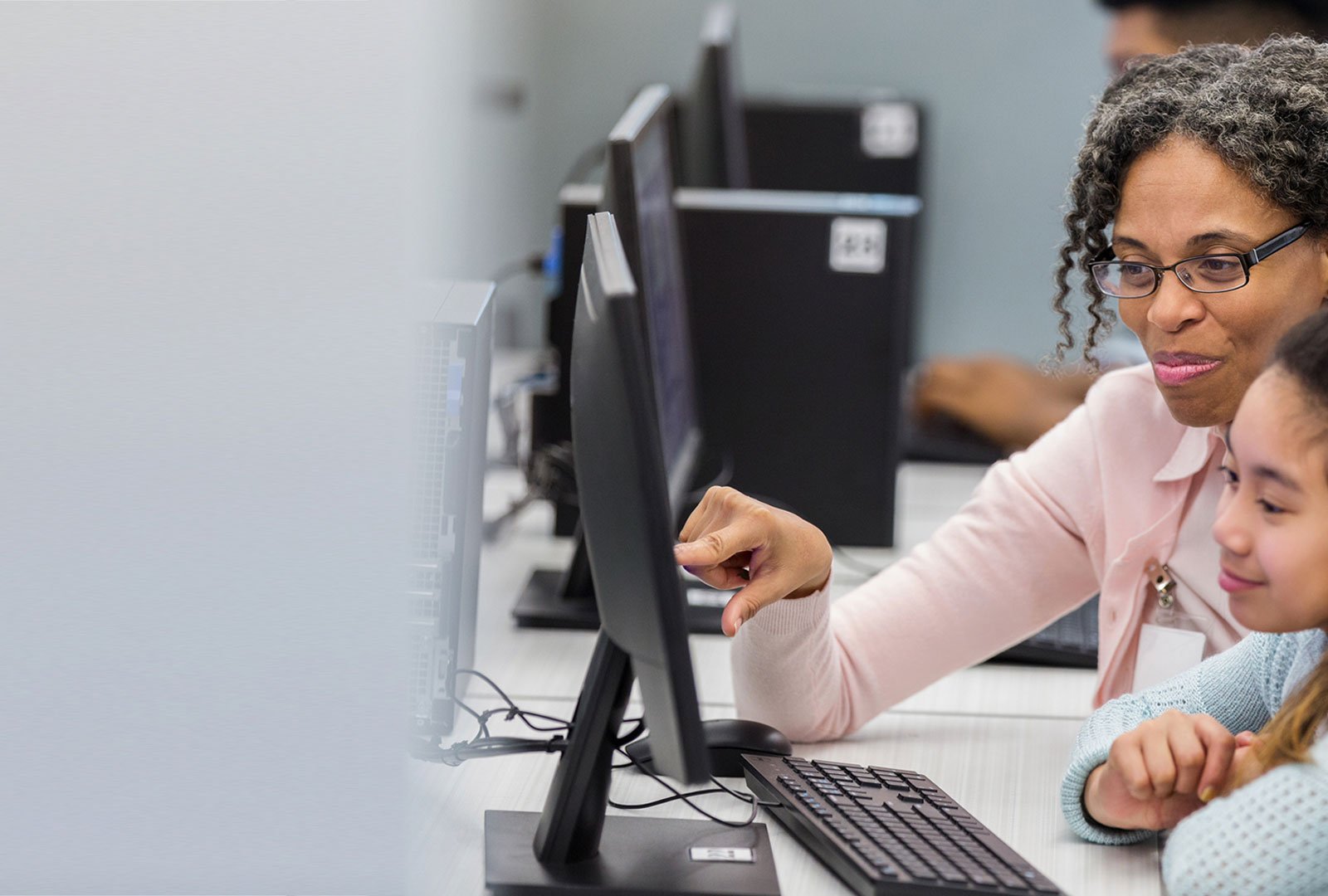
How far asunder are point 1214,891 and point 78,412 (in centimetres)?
65

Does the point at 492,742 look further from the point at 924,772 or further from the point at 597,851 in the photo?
the point at 924,772

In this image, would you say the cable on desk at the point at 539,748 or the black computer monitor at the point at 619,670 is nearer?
the black computer monitor at the point at 619,670

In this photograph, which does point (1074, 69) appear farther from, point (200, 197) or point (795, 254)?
point (200, 197)

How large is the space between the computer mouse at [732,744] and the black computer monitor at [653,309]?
28 centimetres

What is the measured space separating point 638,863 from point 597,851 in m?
0.03

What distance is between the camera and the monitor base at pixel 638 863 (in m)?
0.89

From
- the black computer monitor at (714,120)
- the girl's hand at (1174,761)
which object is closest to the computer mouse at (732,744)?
the girl's hand at (1174,761)

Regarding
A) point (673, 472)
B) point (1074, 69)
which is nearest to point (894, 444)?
point (673, 472)

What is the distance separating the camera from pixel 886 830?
0.96 m

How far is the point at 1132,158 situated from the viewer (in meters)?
1.12

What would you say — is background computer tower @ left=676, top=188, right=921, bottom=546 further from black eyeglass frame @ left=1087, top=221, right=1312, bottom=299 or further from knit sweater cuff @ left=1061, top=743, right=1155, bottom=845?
knit sweater cuff @ left=1061, top=743, right=1155, bottom=845

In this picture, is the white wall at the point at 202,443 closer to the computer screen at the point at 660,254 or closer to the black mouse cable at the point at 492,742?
the black mouse cable at the point at 492,742

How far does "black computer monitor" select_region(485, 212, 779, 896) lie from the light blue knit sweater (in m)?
0.23

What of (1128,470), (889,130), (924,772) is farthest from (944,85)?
(924,772)
